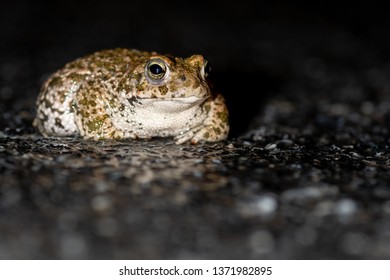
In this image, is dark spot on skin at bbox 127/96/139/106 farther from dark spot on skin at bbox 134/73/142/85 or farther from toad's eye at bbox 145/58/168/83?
toad's eye at bbox 145/58/168/83

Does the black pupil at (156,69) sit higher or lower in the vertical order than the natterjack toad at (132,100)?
higher

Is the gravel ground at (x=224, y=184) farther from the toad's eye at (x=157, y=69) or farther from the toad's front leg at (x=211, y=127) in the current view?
the toad's eye at (x=157, y=69)

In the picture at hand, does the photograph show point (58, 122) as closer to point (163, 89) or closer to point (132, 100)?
point (132, 100)

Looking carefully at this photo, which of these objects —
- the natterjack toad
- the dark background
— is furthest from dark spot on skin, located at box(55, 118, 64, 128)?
the dark background

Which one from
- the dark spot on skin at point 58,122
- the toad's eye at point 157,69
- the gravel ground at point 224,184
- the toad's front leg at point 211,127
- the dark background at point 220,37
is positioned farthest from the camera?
the dark background at point 220,37

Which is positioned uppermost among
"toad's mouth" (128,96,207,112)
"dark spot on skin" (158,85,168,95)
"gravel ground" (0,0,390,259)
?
"dark spot on skin" (158,85,168,95)

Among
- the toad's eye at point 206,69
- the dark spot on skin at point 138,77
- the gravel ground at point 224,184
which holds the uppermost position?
the toad's eye at point 206,69

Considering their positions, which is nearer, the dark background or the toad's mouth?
the toad's mouth

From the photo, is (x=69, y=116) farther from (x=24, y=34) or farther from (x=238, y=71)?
(x=24, y=34)

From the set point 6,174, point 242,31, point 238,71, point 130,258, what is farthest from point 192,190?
point 242,31

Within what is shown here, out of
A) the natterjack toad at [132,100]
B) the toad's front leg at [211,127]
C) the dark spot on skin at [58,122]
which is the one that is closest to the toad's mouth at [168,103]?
the natterjack toad at [132,100]

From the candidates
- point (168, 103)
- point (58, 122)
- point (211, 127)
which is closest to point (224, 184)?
point (168, 103)
